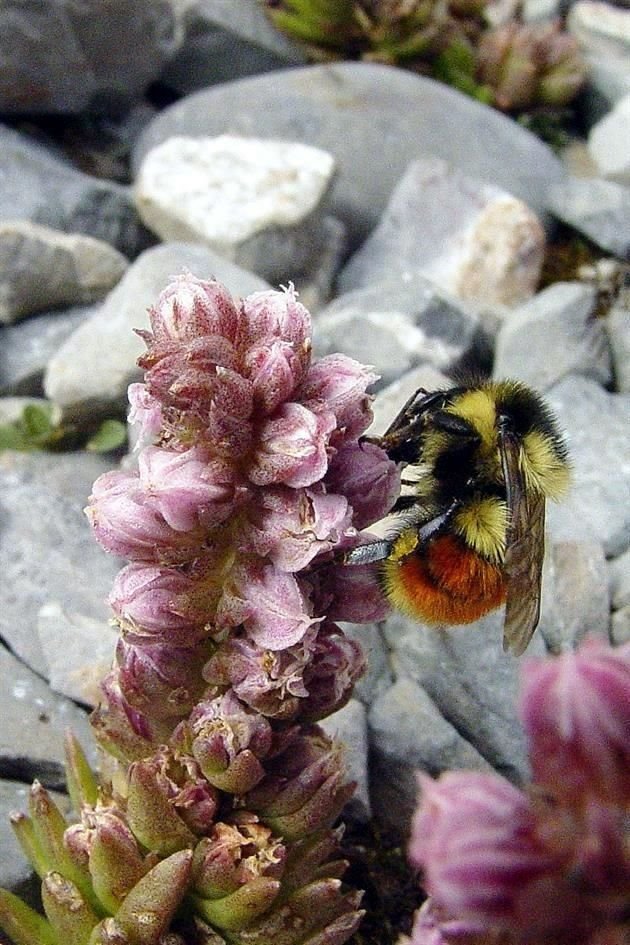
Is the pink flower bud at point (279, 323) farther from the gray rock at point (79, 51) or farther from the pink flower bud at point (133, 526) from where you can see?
the gray rock at point (79, 51)

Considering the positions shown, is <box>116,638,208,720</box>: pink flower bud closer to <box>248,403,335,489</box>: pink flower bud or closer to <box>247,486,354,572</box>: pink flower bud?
<box>247,486,354,572</box>: pink flower bud

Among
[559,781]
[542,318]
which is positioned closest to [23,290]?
[542,318]

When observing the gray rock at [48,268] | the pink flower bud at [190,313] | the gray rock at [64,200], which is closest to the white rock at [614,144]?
the gray rock at [64,200]

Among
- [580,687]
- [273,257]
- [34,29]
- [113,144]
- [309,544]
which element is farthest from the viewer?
[113,144]

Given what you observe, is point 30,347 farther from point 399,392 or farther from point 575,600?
point 575,600

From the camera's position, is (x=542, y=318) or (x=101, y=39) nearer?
(x=542, y=318)

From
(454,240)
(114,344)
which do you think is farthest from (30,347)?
(454,240)

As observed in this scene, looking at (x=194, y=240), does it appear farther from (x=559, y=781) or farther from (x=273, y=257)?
(x=559, y=781)

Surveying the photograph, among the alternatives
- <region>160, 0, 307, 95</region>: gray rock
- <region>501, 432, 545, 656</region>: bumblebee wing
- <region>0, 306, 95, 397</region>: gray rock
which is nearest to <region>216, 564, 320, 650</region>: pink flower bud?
<region>501, 432, 545, 656</region>: bumblebee wing
